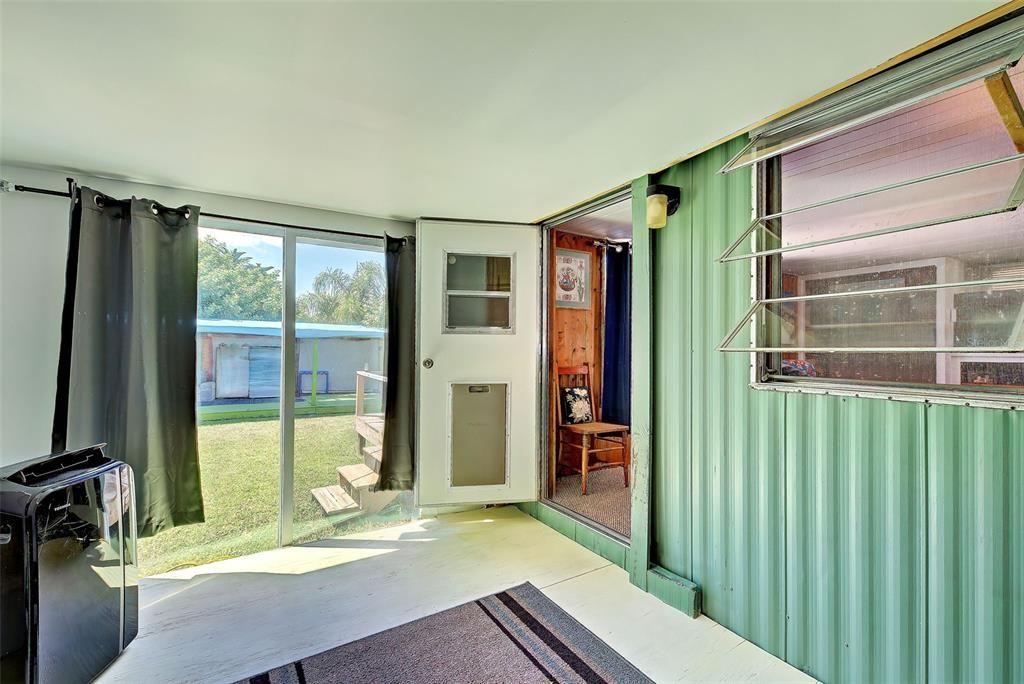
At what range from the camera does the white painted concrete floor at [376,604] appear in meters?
1.66

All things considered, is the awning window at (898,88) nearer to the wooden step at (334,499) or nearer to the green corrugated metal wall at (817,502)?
the green corrugated metal wall at (817,502)

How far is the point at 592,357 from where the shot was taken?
4148mm

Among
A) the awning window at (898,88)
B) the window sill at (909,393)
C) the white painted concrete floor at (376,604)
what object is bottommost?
the white painted concrete floor at (376,604)

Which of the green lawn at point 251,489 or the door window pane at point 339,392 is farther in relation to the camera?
the door window pane at point 339,392

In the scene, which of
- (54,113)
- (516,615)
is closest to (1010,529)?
(516,615)

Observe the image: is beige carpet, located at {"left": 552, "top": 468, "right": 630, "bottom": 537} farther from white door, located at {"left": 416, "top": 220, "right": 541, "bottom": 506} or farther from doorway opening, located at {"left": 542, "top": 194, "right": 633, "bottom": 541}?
white door, located at {"left": 416, "top": 220, "right": 541, "bottom": 506}

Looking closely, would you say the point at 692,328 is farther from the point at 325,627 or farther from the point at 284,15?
the point at 325,627

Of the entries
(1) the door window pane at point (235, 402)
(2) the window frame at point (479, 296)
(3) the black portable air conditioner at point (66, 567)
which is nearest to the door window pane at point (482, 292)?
(2) the window frame at point (479, 296)

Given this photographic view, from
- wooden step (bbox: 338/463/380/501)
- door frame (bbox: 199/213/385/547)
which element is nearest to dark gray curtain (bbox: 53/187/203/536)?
door frame (bbox: 199/213/385/547)

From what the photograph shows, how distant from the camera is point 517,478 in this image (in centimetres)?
304

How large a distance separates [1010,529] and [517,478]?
232 centimetres

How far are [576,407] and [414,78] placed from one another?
295 cm

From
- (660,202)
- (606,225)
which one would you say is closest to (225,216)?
(660,202)

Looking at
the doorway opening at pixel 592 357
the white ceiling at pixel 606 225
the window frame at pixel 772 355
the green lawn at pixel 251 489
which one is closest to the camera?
the window frame at pixel 772 355
